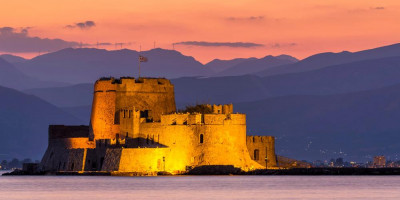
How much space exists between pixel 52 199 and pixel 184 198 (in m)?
9.51

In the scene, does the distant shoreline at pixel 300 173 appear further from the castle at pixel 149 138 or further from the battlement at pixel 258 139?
the battlement at pixel 258 139

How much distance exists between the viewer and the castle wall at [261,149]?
381 ft

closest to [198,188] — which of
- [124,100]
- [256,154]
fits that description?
[256,154]

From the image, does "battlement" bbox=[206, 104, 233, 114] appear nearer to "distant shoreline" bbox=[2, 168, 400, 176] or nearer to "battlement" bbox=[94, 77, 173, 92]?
"distant shoreline" bbox=[2, 168, 400, 176]

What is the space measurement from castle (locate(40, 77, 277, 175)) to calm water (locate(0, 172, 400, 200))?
176 cm

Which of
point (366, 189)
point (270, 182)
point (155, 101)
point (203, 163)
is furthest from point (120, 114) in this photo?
point (366, 189)

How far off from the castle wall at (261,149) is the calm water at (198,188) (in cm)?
494

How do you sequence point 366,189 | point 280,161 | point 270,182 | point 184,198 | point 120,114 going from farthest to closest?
1. point 280,161
2. point 120,114
3. point 270,182
4. point 366,189
5. point 184,198

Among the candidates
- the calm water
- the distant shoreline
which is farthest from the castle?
the calm water

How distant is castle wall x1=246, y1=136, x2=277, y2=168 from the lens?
381ft

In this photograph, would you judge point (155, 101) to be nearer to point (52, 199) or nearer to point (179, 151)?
point (179, 151)

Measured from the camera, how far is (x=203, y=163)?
107938 mm

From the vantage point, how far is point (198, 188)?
92.2m

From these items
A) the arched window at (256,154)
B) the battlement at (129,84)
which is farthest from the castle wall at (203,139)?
the battlement at (129,84)
